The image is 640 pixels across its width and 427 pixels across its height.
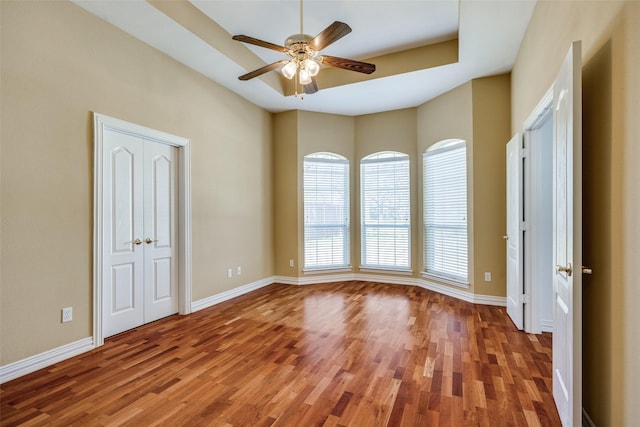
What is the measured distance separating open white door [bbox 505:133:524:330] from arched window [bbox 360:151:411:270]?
185cm

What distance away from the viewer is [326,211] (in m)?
5.57

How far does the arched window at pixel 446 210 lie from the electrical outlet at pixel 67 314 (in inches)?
180

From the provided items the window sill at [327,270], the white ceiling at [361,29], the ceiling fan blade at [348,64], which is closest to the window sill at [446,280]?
the window sill at [327,270]

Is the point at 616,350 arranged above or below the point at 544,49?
below

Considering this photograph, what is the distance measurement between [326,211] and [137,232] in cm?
309

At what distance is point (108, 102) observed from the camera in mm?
2953

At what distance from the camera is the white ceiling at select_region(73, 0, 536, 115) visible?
2.87 meters

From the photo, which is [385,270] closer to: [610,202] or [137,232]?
[137,232]

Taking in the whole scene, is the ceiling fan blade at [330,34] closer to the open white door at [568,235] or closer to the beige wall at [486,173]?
the open white door at [568,235]

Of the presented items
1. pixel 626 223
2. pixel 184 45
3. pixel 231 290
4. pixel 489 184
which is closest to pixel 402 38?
pixel 489 184

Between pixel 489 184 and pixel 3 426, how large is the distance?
A: 16.6 feet

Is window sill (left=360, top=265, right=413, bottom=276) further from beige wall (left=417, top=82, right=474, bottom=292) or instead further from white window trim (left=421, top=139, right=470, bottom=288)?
beige wall (left=417, top=82, right=474, bottom=292)

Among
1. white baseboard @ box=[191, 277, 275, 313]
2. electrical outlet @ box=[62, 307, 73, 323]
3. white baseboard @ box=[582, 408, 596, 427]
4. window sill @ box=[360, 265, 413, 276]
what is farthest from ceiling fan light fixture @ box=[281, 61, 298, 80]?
window sill @ box=[360, 265, 413, 276]

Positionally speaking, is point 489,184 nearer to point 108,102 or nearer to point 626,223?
point 626,223
